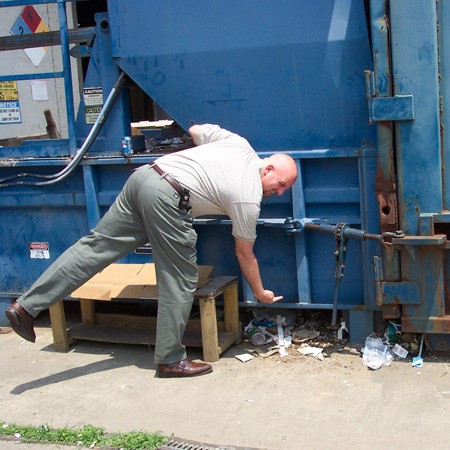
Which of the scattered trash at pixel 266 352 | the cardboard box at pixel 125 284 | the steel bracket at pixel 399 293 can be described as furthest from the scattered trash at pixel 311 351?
the cardboard box at pixel 125 284

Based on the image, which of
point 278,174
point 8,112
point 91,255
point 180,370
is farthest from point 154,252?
point 8,112

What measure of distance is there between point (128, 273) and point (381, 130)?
5.63ft

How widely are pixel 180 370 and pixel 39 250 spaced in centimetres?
141

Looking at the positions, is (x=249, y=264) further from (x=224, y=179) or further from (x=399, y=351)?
(x=399, y=351)

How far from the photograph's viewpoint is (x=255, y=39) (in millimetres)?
3918

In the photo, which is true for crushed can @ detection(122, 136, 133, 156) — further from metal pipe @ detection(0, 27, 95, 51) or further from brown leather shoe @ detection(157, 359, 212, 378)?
brown leather shoe @ detection(157, 359, 212, 378)

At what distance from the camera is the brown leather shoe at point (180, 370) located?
12.5 feet

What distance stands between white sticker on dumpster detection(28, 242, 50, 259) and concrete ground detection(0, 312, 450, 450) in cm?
69

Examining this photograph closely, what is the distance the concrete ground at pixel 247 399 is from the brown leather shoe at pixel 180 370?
0.04 m

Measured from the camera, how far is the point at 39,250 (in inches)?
183

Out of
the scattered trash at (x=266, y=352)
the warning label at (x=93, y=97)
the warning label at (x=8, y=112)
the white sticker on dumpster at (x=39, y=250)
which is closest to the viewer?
the scattered trash at (x=266, y=352)

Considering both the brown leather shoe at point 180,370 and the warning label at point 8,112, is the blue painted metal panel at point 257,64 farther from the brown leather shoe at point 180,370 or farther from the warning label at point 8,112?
the warning label at point 8,112

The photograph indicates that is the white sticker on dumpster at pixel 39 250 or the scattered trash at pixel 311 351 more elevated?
the white sticker on dumpster at pixel 39 250

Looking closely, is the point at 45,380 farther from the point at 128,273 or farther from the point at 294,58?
the point at 294,58
